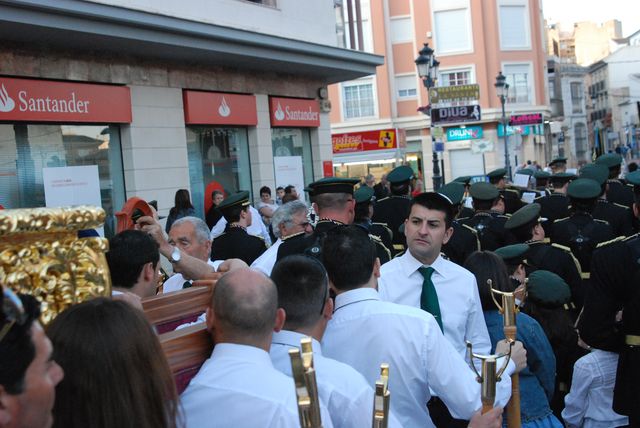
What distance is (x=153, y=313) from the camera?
264 cm

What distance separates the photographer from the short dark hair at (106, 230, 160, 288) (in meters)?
4.09

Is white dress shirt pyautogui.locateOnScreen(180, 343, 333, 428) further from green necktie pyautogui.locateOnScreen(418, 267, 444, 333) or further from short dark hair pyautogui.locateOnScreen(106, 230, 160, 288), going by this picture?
green necktie pyautogui.locateOnScreen(418, 267, 444, 333)

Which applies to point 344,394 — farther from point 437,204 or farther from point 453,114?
point 453,114

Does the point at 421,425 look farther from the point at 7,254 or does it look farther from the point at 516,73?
the point at 516,73

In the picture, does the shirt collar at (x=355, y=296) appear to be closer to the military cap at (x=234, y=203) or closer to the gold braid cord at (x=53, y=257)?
the gold braid cord at (x=53, y=257)

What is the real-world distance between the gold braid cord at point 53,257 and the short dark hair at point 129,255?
1902 millimetres

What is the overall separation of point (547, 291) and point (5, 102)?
8869 mm

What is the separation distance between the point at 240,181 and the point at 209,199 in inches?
50.4

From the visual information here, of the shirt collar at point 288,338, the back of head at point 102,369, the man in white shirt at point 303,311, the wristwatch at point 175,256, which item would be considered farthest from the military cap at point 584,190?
the back of head at point 102,369

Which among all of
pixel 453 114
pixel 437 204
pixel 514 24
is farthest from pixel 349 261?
pixel 514 24

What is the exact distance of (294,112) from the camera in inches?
708

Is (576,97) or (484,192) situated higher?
(576,97)

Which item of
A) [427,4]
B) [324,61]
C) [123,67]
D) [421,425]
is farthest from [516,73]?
[421,425]

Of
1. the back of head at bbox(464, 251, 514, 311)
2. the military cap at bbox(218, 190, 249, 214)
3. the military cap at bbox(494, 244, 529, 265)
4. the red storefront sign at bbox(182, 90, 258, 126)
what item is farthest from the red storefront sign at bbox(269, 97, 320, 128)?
the back of head at bbox(464, 251, 514, 311)
